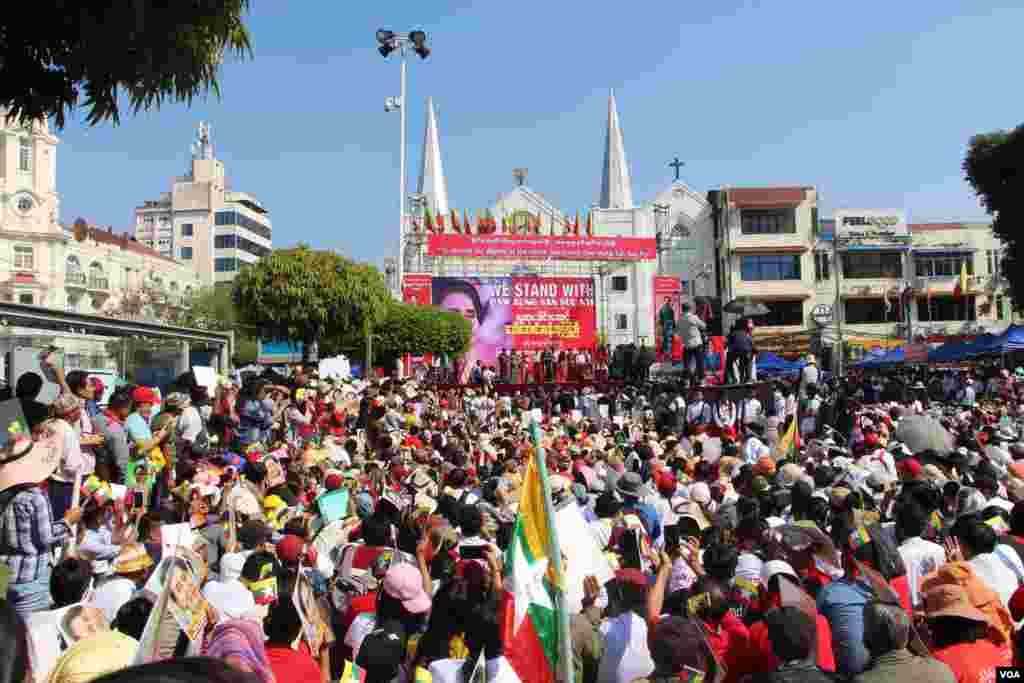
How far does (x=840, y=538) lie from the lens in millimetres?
6113

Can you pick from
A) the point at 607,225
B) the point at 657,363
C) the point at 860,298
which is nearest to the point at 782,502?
the point at 657,363

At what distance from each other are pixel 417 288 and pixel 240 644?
146 ft

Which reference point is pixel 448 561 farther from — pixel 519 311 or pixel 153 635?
pixel 519 311

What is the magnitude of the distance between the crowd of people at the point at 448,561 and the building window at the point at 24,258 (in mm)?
54248

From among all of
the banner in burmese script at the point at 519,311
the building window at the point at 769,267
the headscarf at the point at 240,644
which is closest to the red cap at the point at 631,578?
the headscarf at the point at 240,644

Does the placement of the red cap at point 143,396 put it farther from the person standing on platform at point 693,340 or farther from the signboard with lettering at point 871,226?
the signboard with lettering at point 871,226

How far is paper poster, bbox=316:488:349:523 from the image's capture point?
7262 mm

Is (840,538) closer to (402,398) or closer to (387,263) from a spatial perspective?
(402,398)

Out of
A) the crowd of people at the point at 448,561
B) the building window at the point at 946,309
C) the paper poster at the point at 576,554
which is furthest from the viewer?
the building window at the point at 946,309

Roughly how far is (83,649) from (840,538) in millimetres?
4718

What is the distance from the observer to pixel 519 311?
4972cm

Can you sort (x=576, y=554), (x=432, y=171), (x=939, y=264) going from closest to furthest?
1. (x=576, y=554)
2. (x=939, y=264)
3. (x=432, y=171)

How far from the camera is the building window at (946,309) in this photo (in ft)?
168

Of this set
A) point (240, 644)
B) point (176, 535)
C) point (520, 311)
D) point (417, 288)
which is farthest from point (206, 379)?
point (520, 311)
